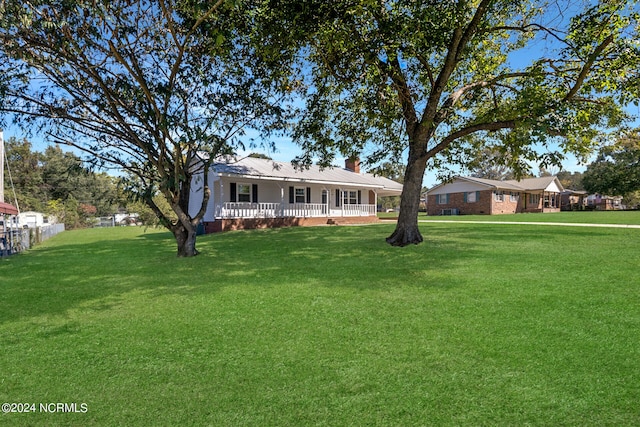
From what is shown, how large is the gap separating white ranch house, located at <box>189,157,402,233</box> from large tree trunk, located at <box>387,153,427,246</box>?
6.43 metres

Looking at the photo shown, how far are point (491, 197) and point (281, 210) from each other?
75.8ft

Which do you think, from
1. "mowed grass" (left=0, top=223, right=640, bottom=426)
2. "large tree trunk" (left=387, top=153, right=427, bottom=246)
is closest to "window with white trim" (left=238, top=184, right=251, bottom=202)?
"large tree trunk" (left=387, top=153, right=427, bottom=246)

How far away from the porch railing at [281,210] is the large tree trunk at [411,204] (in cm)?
1124

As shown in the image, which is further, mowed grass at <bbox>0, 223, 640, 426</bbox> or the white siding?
the white siding

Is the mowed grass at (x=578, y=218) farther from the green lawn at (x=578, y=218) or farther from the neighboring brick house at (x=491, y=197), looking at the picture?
the neighboring brick house at (x=491, y=197)

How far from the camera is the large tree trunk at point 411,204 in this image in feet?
37.6

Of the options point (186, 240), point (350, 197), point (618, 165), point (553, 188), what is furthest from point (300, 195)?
point (553, 188)

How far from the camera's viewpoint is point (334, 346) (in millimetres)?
3873

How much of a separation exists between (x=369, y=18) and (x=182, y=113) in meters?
5.99

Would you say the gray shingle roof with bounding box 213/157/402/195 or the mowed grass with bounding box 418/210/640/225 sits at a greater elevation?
the gray shingle roof with bounding box 213/157/402/195

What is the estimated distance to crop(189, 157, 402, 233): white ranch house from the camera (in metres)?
20.1

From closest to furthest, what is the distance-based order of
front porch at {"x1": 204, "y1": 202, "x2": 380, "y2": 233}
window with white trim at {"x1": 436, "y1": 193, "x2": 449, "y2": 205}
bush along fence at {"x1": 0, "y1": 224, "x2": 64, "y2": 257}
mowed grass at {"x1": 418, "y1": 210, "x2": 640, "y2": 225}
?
bush along fence at {"x1": 0, "y1": 224, "x2": 64, "y2": 257}, front porch at {"x1": 204, "y1": 202, "x2": 380, "y2": 233}, mowed grass at {"x1": 418, "y1": 210, "x2": 640, "y2": 225}, window with white trim at {"x1": 436, "y1": 193, "x2": 449, "y2": 205}

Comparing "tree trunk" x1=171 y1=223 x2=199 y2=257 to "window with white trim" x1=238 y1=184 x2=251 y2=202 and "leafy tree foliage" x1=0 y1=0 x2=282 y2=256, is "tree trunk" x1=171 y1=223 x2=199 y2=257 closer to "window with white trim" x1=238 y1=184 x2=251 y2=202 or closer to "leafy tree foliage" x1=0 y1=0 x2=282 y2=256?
"leafy tree foliage" x1=0 y1=0 x2=282 y2=256

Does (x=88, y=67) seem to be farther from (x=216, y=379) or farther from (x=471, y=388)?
(x=471, y=388)
